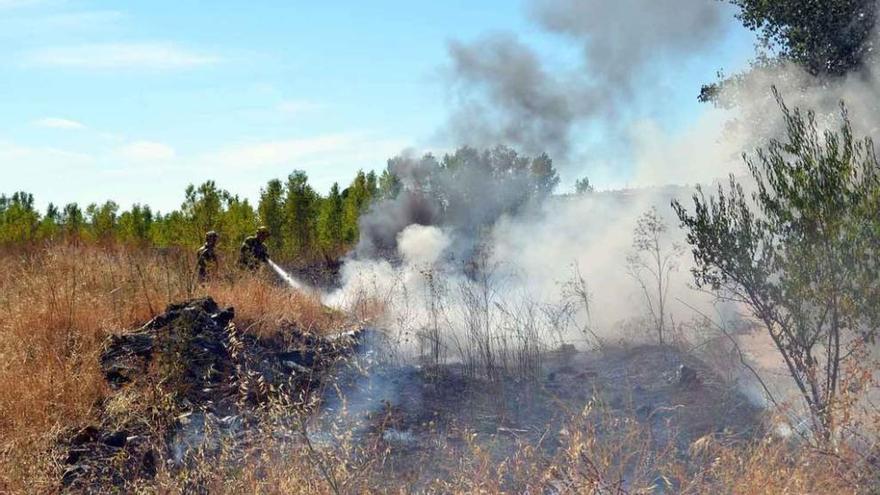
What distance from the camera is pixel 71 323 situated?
7.66 meters

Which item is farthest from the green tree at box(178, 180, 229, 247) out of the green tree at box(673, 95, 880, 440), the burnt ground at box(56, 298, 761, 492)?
the green tree at box(673, 95, 880, 440)

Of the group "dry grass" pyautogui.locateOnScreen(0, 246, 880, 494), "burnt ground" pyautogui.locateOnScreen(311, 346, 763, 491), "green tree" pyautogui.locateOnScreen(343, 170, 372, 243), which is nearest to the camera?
"dry grass" pyautogui.locateOnScreen(0, 246, 880, 494)

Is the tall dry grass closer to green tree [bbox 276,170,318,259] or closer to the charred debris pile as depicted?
the charred debris pile

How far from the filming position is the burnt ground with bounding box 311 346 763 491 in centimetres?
651

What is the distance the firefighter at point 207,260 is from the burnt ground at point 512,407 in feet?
10.5

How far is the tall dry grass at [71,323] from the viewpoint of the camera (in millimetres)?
5562

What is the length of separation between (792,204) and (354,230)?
18.6 metres

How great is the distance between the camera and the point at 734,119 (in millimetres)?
17828

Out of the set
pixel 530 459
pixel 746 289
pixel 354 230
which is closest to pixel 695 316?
pixel 746 289

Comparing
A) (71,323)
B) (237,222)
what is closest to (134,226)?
(237,222)

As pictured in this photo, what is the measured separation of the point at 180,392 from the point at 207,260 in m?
4.03

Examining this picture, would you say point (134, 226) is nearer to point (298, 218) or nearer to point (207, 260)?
point (298, 218)

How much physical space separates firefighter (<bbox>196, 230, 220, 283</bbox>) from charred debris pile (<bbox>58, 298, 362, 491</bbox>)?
2.25 metres

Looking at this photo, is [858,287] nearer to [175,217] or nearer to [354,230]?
[354,230]
